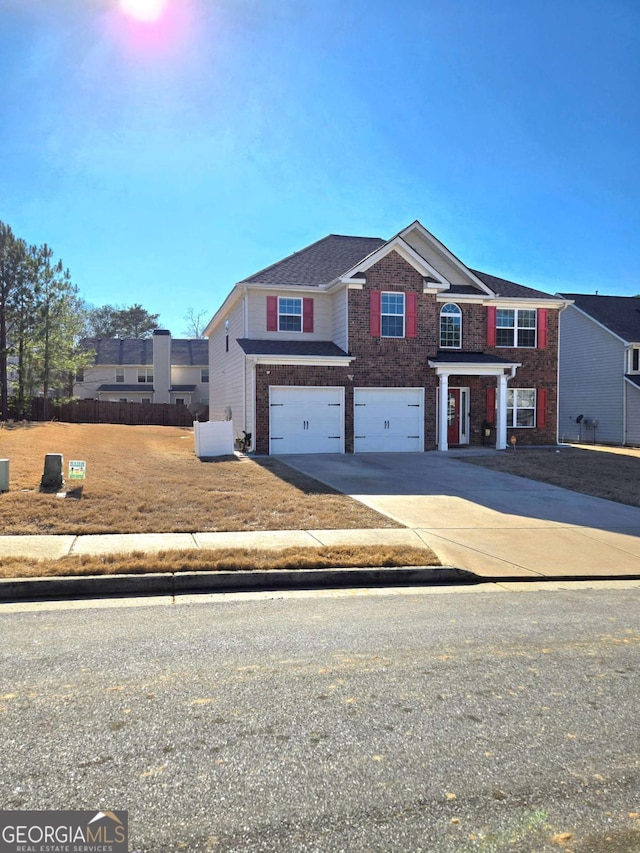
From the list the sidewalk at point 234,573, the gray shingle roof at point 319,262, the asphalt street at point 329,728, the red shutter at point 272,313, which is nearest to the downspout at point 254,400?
the red shutter at point 272,313

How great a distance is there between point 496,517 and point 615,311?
25.4 m

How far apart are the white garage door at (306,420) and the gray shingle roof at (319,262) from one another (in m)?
4.04

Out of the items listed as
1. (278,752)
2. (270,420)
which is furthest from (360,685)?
(270,420)

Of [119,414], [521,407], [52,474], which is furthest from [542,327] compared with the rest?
[119,414]

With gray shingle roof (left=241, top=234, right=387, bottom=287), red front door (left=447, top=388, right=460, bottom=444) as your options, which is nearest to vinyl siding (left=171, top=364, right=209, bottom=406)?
gray shingle roof (left=241, top=234, right=387, bottom=287)

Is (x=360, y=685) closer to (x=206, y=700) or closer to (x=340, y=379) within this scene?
(x=206, y=700)

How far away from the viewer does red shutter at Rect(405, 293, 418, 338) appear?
2091cm

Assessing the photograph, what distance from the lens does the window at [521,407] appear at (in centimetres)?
2359

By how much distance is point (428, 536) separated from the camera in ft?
29.3

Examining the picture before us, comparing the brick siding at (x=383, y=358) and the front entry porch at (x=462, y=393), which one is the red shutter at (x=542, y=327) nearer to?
the front entry porch at (x=462, y=393)

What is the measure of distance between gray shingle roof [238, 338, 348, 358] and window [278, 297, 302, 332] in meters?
0.58

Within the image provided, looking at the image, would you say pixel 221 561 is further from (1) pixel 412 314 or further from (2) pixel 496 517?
(1) pixel 412 314

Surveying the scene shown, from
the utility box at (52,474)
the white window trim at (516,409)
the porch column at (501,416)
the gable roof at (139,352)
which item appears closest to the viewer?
the utility box at (52,474)

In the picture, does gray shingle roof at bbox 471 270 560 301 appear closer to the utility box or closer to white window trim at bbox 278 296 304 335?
white window trim at bbox 278 296 304 335
